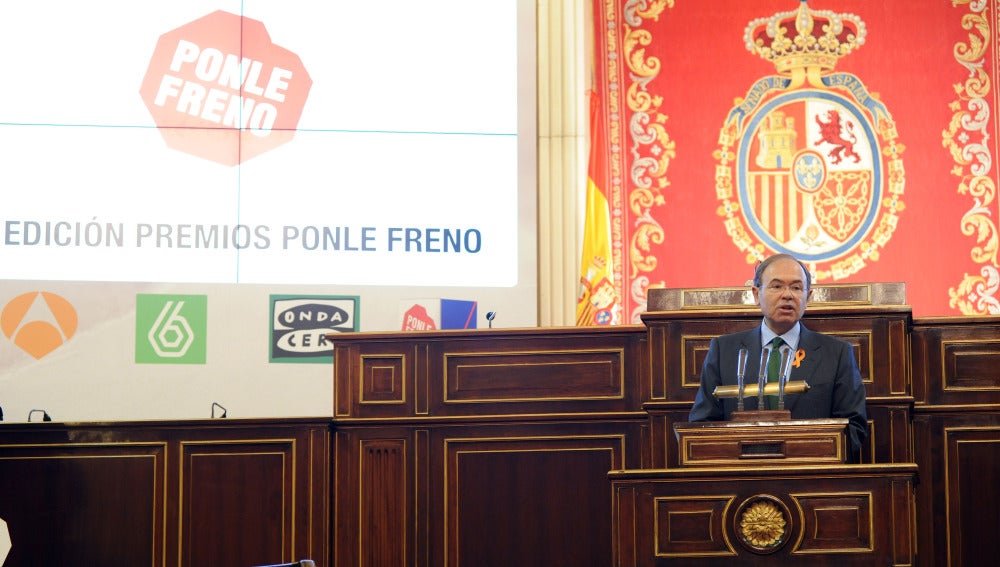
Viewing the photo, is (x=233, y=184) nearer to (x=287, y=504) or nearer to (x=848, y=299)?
(x=287, y=504)

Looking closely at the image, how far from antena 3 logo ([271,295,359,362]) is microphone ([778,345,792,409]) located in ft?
9.90

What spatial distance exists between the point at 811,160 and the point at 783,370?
3.12m

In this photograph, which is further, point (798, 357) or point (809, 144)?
point (809, 144)

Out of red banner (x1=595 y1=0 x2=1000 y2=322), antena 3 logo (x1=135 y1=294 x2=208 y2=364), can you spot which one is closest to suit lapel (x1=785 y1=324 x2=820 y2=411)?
red banner (x1=595 y1=0 x2=1000 y2=322)

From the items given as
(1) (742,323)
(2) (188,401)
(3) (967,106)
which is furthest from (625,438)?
(3) (967,106)

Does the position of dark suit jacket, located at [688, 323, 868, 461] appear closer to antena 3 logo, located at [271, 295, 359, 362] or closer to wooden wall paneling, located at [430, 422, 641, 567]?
wooden wall paneling, located at [430, 422, 641, 567]

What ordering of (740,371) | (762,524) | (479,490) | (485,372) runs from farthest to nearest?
(485,372) < (479,490) < (740,371) < (762,524)

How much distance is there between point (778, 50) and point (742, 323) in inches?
108

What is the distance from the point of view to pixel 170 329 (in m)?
7.15

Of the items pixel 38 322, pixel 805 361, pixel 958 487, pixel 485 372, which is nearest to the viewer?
pixel 805 361

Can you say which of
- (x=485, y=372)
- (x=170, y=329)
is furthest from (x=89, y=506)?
(x=170, y=329)

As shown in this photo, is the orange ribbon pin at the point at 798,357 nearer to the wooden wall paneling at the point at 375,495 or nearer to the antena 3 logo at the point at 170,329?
the wooden wall paneling at the point at 375,495

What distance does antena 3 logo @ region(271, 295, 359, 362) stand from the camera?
7.16m

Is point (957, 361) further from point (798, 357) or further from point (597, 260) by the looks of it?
point (597, 260)
